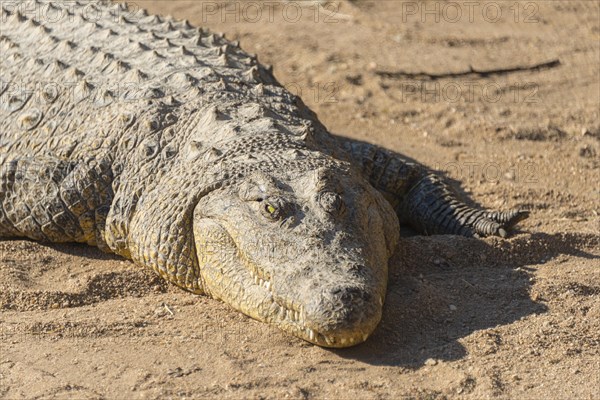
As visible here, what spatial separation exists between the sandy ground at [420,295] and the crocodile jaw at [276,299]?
0.13 meters

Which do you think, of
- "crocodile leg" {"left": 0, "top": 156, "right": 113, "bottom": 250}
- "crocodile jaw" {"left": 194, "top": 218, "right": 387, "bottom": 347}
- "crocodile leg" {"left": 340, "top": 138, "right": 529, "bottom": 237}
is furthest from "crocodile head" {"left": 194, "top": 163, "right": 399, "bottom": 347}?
"crocodile leg" {"left": 340, "top": 138, "right": 529, "bottom": 237}

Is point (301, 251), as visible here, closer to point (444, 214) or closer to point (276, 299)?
point (276, 299)

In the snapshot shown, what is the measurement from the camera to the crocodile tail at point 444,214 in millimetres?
6723

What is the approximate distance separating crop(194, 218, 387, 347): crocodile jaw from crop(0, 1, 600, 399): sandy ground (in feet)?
0.43

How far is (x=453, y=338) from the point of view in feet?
17.1

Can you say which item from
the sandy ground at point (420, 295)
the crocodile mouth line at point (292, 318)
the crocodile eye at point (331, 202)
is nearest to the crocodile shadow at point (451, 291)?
the sandy ground at point (420, 295)

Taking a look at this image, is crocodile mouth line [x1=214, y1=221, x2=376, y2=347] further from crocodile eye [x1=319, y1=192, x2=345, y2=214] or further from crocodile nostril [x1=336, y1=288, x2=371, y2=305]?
crocodile eye [x1=319, y1=192, x2=345, y2=214]

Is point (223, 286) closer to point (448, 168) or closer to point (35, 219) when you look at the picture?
point (35, 219)

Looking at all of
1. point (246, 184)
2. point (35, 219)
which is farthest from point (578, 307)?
point (35, 219)

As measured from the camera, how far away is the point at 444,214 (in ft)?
23.5

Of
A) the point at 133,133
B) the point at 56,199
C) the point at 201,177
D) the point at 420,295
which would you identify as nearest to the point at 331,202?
the point at 420,295

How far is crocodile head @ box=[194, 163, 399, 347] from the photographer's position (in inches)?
192

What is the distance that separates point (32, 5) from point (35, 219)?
292cm

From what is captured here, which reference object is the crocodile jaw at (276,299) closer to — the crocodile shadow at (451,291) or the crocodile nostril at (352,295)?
the crocodile nostril at (352,295)
